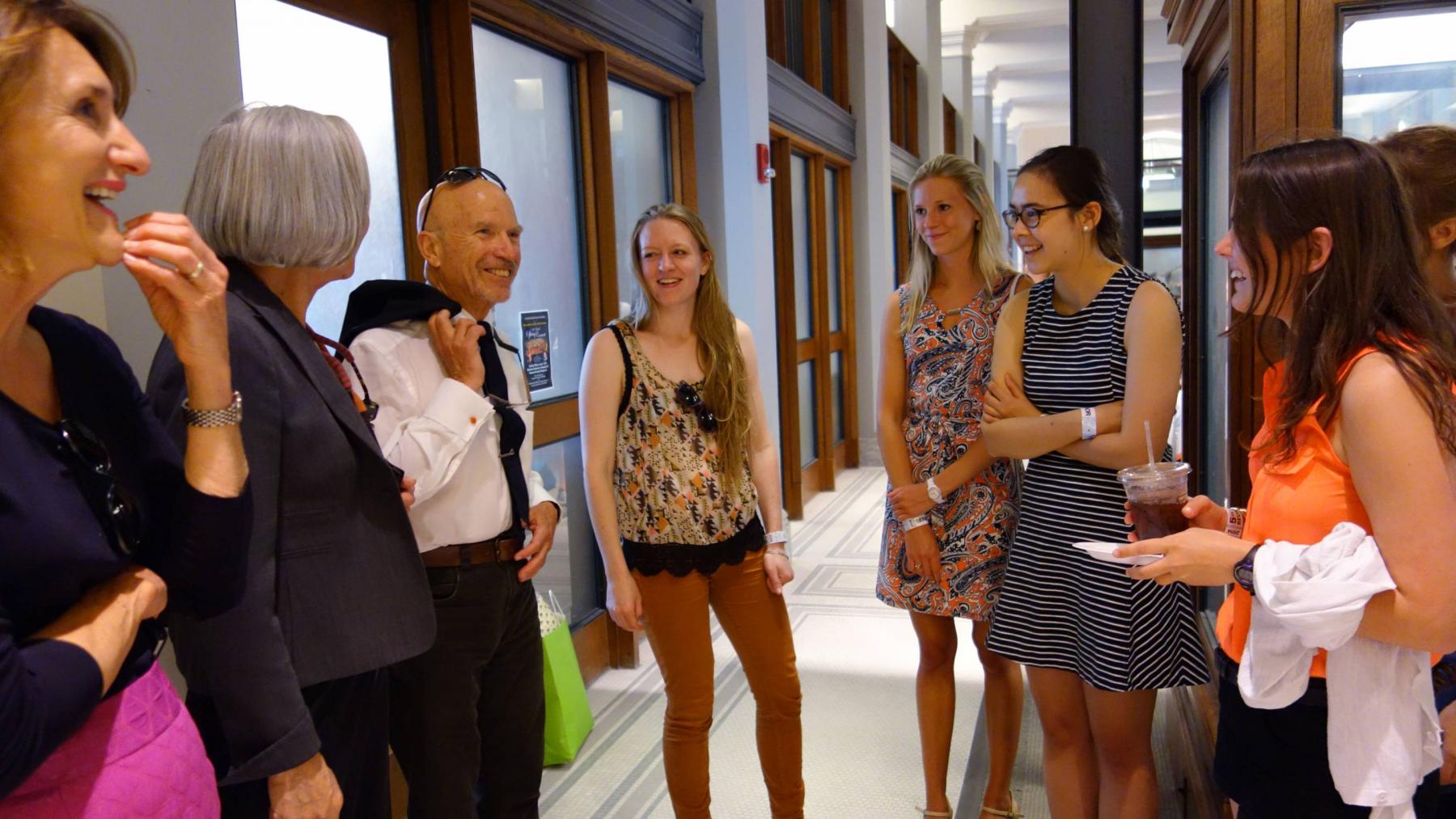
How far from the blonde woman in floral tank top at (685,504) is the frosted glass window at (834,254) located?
17.5 feet

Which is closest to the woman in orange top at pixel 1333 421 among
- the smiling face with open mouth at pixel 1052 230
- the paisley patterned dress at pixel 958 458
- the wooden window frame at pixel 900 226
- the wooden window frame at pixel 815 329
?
the smiling face with open mouth at pixel 1052 230

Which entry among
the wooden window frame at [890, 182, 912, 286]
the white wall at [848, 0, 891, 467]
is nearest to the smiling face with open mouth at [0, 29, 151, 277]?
the white wall at [848, 0, 891, 467]

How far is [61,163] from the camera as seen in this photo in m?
0.90

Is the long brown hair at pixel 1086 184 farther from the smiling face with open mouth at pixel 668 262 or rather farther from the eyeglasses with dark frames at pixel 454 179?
the eyeglasses with dark frames at pixel 454 179

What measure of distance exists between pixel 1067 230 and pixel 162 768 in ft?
5.64

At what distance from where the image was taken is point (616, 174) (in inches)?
166

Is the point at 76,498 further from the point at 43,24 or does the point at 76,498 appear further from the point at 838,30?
the point at 838,30

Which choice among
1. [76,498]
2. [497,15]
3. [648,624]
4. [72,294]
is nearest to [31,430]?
[76,498]

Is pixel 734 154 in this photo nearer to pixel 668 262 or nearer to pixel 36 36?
pixel 668 262

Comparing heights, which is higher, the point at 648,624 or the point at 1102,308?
the point at 1102,308

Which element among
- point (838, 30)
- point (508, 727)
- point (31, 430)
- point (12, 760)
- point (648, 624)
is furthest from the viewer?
point (838, 30)

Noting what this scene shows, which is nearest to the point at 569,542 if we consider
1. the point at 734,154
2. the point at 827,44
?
the point at 734,154

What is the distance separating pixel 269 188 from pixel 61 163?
0.37m

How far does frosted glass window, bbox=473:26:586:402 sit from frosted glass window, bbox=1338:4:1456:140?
2230 millimetres
